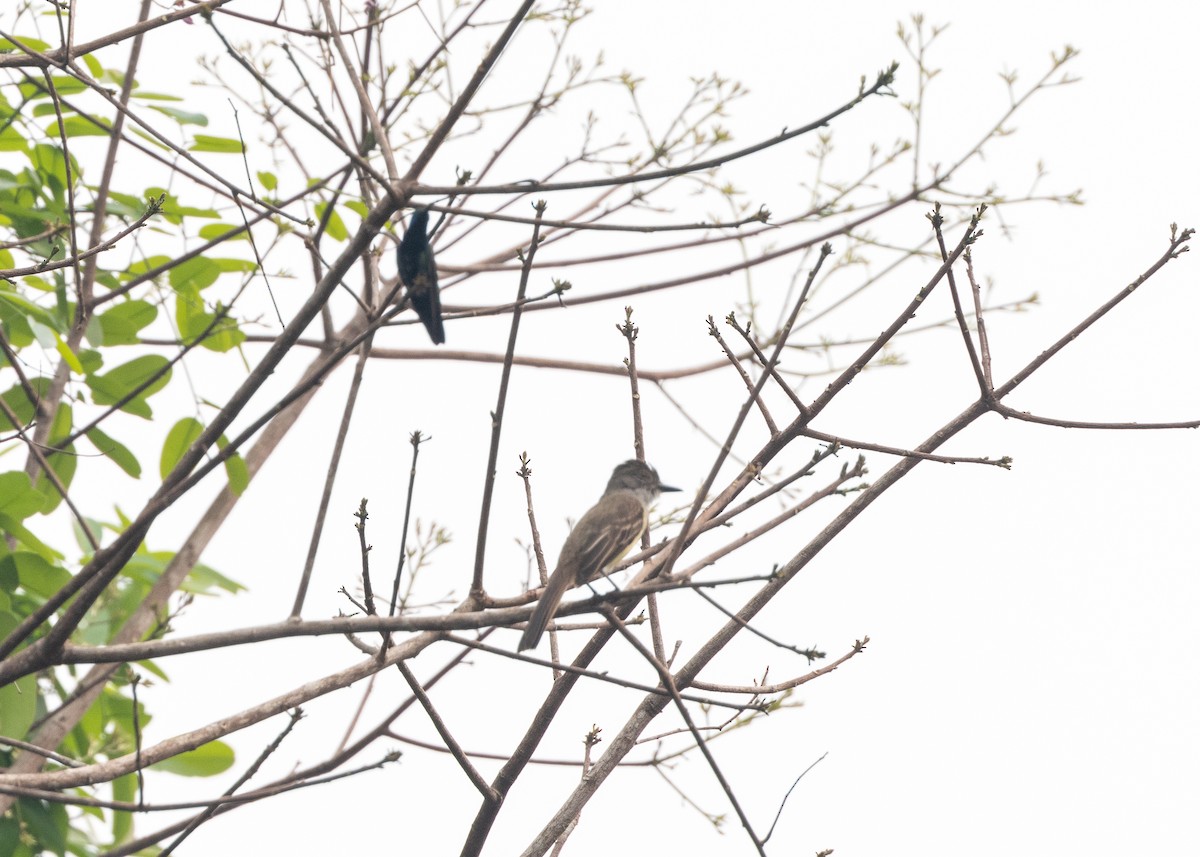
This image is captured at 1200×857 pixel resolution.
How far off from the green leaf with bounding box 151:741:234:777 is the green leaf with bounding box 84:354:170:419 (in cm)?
134

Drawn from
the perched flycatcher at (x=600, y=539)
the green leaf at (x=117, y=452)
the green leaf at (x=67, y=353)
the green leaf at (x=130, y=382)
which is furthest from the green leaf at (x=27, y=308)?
the perched flycatcher at (x=600, y=539)

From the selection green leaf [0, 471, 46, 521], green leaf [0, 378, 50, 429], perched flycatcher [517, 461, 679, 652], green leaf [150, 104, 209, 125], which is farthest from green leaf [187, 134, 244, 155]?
perched flycatcher [517, 461, 679, 652]

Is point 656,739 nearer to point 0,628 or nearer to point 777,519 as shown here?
point 777,519

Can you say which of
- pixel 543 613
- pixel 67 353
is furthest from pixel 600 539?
pixel 67 353

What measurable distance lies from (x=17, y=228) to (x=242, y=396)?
7.33ft

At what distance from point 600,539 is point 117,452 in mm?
1858

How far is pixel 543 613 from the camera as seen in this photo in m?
3.37

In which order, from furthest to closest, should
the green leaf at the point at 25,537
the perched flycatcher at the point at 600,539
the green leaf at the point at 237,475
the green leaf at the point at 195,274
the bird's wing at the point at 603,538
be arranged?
the green leaf at the point at 195,274 → the green leaf at the point at 237,475 → the bird's wing at the point at 603,538 → the green leaf at the point at 25,537 → the perched flycatcher at the point at 600,539

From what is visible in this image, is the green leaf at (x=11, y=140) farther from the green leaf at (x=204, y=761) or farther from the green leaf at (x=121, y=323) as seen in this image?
the green leaf at (x=204, y=761)

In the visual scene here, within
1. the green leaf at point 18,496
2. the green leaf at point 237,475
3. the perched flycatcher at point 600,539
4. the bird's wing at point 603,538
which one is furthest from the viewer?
the green leaf at point 237,475

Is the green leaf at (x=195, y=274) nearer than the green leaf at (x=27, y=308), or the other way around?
the green leaf at (x=27, y=308)

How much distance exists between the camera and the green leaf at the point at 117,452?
478cm

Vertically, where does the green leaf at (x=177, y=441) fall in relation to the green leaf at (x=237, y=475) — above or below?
above

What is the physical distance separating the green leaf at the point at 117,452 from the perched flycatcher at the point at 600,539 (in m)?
1.67
